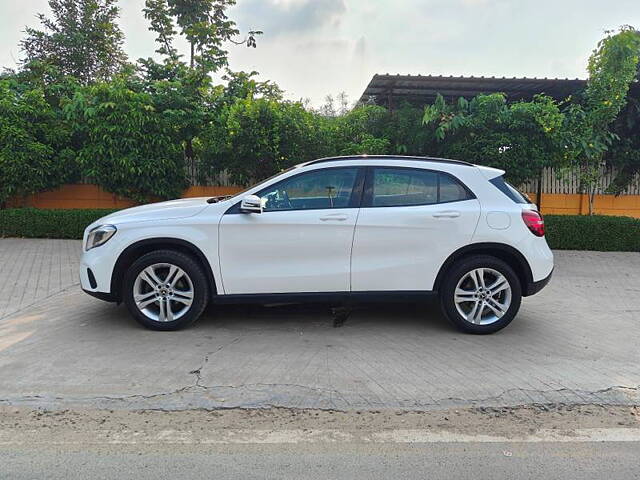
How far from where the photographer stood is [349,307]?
21.2 feet

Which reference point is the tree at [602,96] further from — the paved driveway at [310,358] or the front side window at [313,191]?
the front side window at [313,191]

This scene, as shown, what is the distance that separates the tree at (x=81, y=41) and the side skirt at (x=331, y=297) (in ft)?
65.4

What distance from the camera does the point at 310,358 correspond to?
4793mm

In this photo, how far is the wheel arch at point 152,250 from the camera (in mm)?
5293

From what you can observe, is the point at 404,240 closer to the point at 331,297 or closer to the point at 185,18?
the point at 331,297

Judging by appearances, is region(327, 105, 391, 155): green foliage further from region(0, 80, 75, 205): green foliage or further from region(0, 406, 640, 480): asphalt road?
region(0, 406, 640, 480): asphalt road

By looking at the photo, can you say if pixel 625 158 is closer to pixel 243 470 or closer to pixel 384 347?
pixel 384 347

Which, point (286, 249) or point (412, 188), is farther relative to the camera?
point (412, 188)

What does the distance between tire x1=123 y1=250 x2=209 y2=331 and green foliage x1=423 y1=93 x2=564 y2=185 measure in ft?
24.8

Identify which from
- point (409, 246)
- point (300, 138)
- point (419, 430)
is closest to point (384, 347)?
point (409, 246)

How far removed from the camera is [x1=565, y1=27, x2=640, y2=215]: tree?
1098 centimetres

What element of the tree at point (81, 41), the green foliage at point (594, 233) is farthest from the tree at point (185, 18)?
the green foliage at point (594, 233)

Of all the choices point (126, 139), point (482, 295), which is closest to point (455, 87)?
point (126, 139)

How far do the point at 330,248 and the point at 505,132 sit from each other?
24.3 feet
